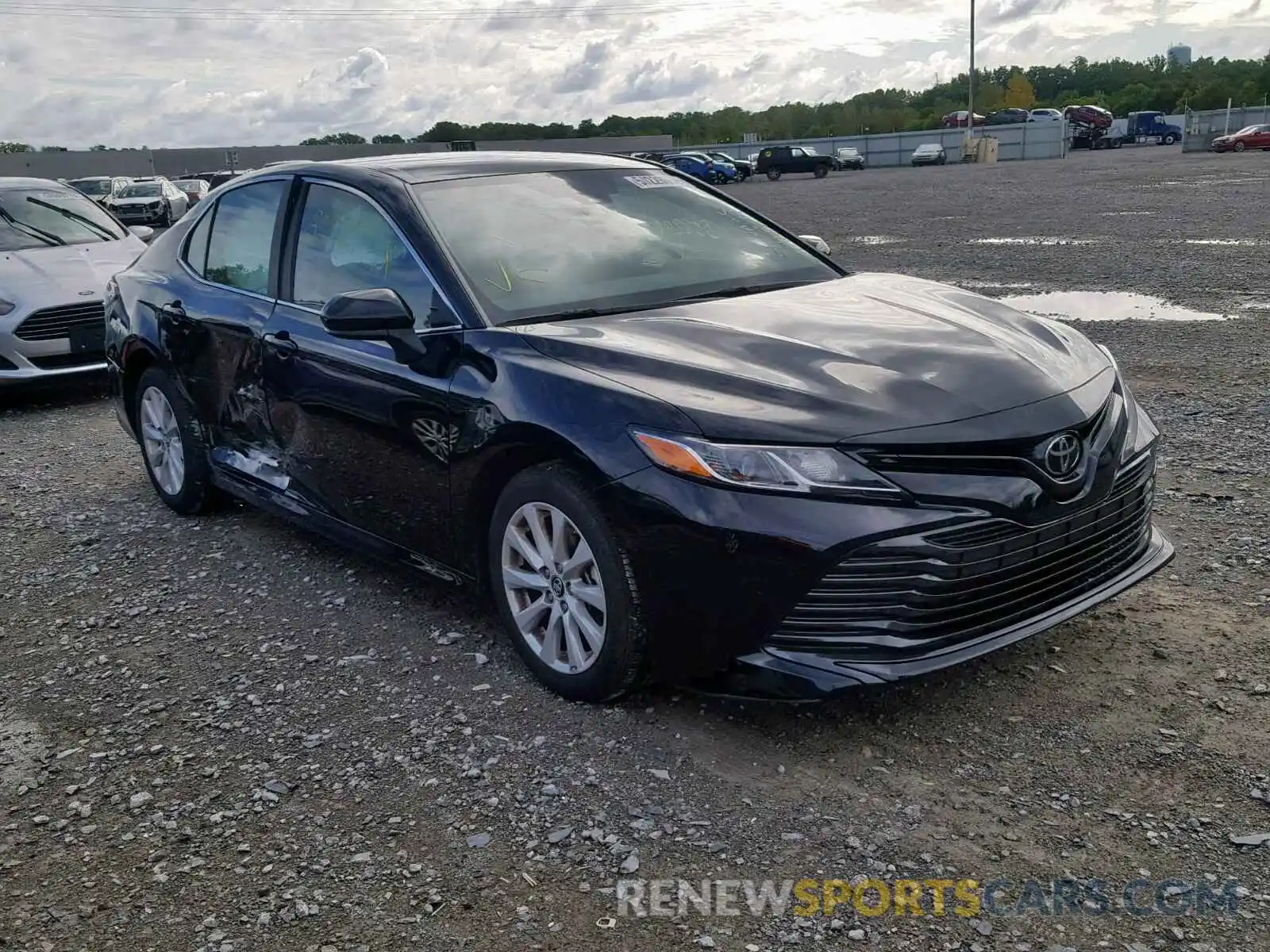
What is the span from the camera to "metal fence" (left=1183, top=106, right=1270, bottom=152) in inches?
2116

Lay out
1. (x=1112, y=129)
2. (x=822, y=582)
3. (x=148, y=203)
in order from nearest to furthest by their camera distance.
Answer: (x=822, y=582) → (x=148, y=203) → (x=1112, y=129)

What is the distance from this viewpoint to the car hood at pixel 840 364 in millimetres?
3213

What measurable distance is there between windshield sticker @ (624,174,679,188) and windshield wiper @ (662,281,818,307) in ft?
2.55

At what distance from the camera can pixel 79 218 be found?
34.4 ft

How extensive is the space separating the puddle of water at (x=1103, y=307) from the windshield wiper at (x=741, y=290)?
5.67m

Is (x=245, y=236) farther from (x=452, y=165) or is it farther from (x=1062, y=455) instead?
(x=1062, y=455)

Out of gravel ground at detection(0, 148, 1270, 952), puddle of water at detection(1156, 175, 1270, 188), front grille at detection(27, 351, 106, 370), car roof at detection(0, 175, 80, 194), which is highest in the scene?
car roof at detection(0, 175, 80, 194)

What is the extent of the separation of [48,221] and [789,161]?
46847 mm

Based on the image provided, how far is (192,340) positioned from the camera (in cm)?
543

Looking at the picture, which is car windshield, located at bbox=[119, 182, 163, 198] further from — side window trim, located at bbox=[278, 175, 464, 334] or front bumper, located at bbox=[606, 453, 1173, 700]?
front bumper, located at bbox=[606, 453, 1173, 700]

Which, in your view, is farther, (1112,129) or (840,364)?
(1112,129)

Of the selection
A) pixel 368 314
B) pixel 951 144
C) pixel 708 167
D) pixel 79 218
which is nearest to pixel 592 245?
pixel 368 314

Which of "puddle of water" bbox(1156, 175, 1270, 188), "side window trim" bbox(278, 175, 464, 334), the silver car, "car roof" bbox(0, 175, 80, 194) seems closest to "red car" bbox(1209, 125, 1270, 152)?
"puddle of water" bbox(1156, 175, 1270, 188)

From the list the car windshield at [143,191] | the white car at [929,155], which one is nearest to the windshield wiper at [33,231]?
the car windshield at [143,191]
